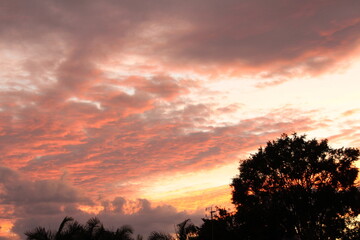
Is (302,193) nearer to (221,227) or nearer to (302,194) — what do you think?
(302,194)

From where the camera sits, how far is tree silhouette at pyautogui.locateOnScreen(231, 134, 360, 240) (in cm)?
3662

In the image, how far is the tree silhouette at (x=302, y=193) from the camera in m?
36.6

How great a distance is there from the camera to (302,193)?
3678 cm

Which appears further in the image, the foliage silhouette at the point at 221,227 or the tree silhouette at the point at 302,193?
the foliage silhouette at the point at 221,227

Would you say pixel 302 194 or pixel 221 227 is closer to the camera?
pixel 302 194

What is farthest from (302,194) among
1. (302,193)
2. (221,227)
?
(221,227)

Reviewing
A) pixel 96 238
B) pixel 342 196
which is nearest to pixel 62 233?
pixel 96 238

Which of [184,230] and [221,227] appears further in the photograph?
[221,227]

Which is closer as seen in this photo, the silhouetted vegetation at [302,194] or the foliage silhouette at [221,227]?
the silhouetted vegetation at [302,194]

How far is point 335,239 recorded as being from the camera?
37188mm

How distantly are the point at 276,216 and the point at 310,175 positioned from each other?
5.63 meters

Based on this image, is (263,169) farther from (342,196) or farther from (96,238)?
(96,238)

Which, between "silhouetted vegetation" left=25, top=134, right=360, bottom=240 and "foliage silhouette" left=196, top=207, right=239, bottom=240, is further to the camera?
"foliage silhouette" left=196, top=207, right=239, bottom=240

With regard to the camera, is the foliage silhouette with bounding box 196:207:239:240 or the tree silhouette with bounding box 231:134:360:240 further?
the foliage silhouette with bounding box 196:207:239:240
